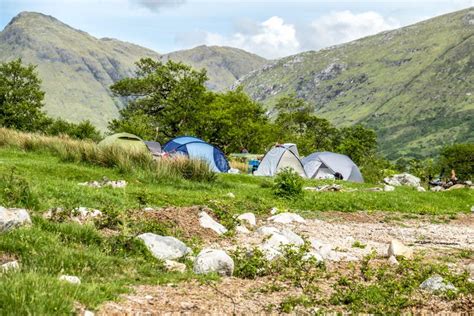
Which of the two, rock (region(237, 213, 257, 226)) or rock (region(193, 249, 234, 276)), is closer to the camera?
rock (region(193, 249, 234, 276))

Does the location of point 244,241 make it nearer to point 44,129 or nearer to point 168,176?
point 168,176

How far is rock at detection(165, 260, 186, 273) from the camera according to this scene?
26.4ft

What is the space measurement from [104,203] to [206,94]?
53.5 metres

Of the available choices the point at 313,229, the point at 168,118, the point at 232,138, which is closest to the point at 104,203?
the point at 313,229

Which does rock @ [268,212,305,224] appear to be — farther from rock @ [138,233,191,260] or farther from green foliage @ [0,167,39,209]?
green foliage @ [0,167,39,209]

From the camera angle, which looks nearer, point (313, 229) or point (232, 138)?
point (313, 229)

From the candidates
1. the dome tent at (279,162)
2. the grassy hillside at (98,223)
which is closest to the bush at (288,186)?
the grassy hillside at (98,223)

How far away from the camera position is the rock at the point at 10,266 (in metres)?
6.11

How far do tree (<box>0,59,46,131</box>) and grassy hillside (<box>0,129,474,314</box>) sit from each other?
129 feet

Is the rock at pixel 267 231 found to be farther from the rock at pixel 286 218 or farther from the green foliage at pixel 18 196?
the green foliage at pixel 18 196

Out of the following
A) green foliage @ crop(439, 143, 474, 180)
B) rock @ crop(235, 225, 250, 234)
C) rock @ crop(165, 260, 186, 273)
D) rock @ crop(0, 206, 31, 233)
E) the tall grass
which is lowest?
rock @ crop(235, 225, 250, 234)

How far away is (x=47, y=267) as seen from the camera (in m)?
6.80

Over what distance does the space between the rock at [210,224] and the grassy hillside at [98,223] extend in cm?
54

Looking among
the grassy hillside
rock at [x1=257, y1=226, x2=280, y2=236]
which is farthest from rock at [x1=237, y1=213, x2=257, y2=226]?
rock at [x1=257, y1=226, x2=280, y2=236]
